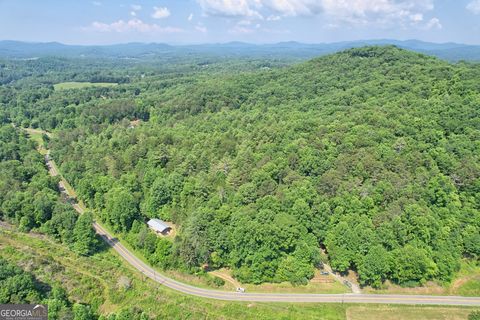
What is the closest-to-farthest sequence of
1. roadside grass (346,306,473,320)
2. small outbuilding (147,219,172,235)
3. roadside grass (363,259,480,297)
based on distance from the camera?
1. roadside grass (346,306,473,320)
2. roadside grass (363,259,480,297)
3. small outbuilding (147,219,172,235)

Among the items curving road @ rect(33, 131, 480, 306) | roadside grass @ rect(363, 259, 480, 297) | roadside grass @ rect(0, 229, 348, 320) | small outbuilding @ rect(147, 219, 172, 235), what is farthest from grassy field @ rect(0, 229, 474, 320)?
small outbuilding @ rect(147, 219, 172, 235)

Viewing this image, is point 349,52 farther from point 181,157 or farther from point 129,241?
point 129,241

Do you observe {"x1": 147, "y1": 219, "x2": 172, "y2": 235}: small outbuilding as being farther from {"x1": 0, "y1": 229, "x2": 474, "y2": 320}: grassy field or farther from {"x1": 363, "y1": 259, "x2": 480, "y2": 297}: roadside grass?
{"x1": 363, "y1": 259, "x2": 480, "y2": 297}: roadside grass

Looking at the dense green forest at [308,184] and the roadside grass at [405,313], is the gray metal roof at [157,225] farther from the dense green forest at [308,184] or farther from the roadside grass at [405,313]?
the roadside grass at [405,313]

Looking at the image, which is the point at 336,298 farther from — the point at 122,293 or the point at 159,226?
the point at 159,226

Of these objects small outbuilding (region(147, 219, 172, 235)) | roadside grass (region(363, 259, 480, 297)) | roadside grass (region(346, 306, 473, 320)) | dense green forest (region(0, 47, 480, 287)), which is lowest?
small outbuilding (region(147, 219, 172, 235))

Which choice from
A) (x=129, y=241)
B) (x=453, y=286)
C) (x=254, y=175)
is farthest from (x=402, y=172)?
(x=129, y=241)

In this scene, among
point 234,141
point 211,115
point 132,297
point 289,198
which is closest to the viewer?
point 132,297
